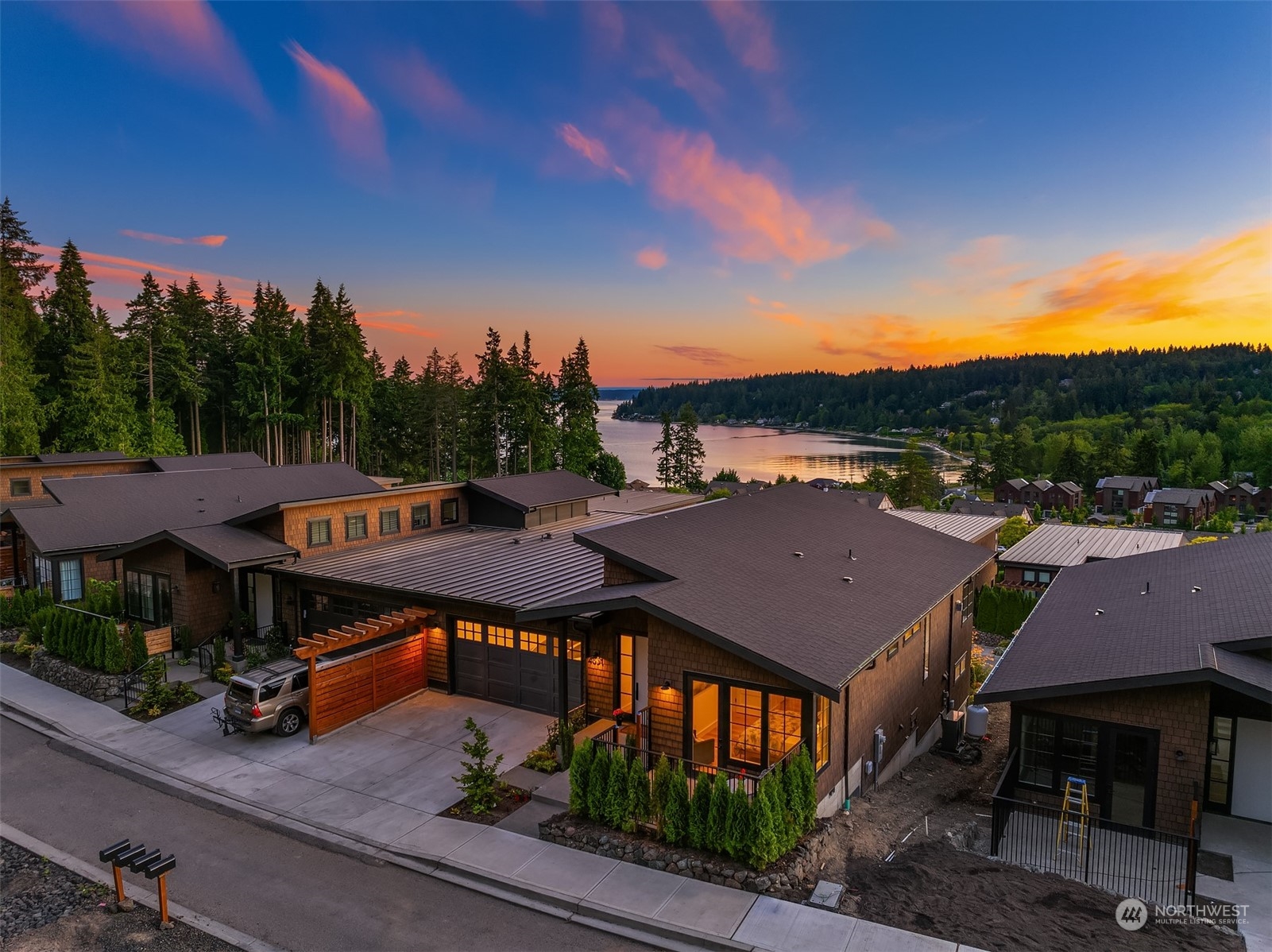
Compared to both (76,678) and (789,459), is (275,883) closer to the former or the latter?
(76,678)

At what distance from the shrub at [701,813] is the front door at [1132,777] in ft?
20.8

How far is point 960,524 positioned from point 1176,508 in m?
63.5

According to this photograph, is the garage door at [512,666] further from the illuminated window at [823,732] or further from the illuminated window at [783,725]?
the illuminated window at [823,732]

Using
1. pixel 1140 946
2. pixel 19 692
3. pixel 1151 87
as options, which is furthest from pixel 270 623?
pixel 1151 87

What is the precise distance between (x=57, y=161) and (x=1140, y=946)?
4044 centimetres

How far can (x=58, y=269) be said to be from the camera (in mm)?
45812

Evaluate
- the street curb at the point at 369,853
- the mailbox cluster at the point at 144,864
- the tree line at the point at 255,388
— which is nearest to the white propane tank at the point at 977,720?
the street curb at the point at 369,853

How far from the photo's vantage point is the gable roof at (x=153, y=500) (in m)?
22.3

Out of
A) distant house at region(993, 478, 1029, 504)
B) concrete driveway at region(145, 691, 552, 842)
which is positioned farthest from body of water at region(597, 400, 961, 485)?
concrete driveway at region(145, 691, 552, 842)

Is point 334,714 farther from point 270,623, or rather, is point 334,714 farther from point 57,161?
point 57,161

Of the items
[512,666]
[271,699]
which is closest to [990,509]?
[512,666]

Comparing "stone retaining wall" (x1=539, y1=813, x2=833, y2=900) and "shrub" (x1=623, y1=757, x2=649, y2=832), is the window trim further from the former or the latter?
"shrub" (x1=623, y1=757, x2=649, y2=832)

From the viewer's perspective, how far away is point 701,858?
884 cm

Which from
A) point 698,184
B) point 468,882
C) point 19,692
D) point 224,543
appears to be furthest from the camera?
point 698,184
